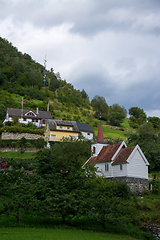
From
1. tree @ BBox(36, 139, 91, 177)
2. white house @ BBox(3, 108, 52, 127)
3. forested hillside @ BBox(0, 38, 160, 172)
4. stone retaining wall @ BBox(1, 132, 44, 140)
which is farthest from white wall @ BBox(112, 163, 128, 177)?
forested hillside @ BBox(0, 38, 160, 172)

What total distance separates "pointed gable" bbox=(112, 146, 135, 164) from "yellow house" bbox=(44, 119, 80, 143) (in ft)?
85.5

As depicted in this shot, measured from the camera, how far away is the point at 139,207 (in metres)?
24.0

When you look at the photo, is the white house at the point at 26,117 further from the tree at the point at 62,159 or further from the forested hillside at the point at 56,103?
the tree at the point at 62,159

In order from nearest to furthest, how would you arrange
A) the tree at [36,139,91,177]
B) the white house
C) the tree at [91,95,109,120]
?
the tree at [36,139,91,177]
the white house
the tree at [91,95,109,120]

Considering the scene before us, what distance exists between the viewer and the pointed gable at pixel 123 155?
29.4m

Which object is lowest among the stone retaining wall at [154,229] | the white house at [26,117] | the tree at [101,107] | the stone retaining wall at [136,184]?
the stone retaining wall at [154,229]

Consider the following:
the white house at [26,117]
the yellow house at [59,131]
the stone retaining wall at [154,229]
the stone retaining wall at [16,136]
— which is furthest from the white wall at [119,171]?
the white house at [26,117]

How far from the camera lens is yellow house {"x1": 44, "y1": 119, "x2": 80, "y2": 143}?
56.2m

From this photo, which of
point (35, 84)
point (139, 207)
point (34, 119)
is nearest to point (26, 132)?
point (34, 119)

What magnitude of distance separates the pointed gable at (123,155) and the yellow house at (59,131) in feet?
85.5

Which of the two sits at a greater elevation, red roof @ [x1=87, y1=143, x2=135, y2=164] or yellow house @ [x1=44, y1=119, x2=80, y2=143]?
yellow house @ [x1=44, y1=119, x2=80, y2=143]

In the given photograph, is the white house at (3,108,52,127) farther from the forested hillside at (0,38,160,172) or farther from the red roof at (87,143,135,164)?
the red roof at (87,143,135,164)

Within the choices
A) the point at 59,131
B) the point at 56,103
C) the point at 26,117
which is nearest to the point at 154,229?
the point at 59,131

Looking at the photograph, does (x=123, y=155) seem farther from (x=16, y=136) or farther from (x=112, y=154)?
(x=16, y=136)
